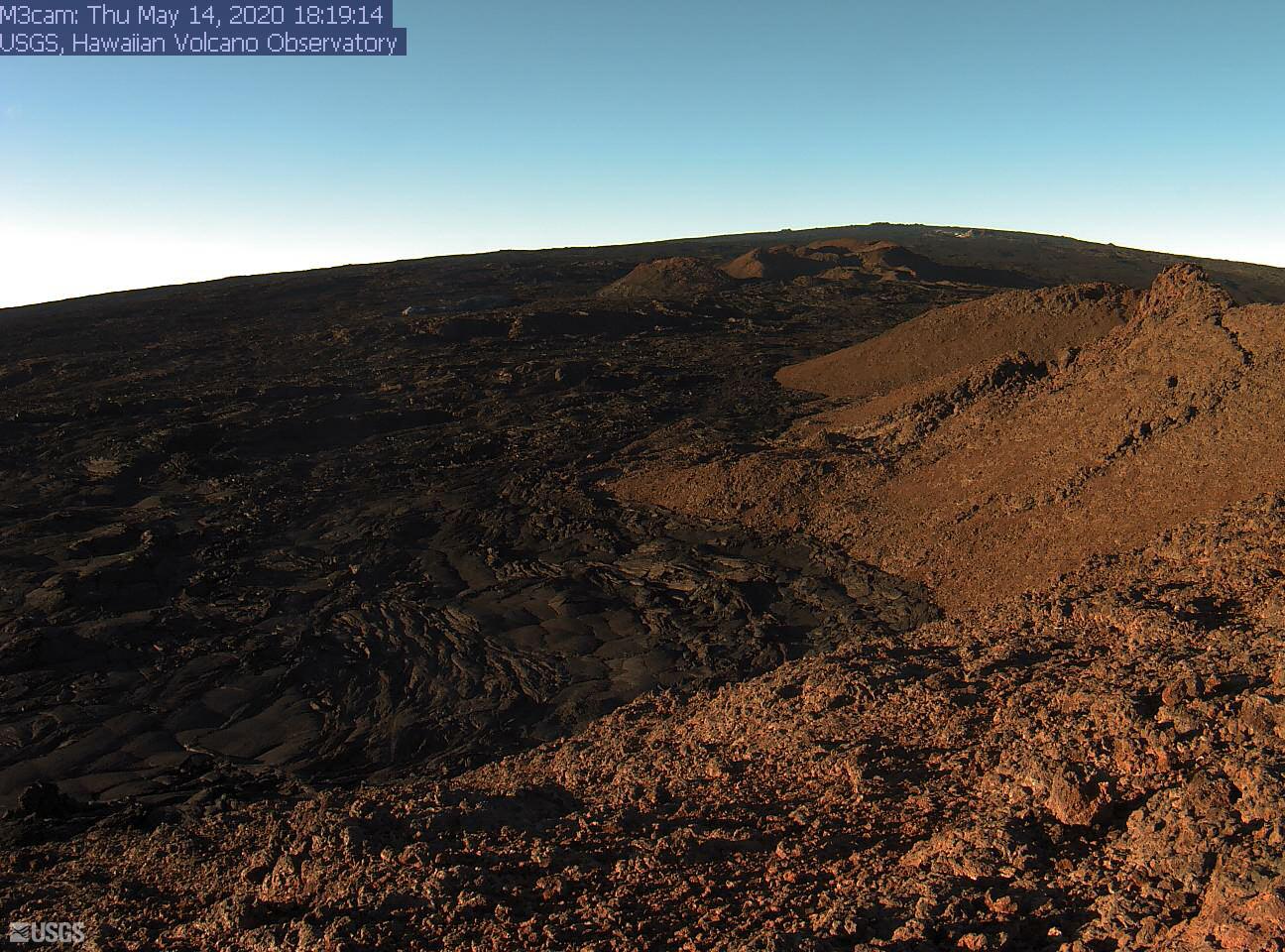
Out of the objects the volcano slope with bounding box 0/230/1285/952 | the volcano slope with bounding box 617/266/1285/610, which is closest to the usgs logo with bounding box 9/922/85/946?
the volcano slope with bounding box 0/230/1285/952

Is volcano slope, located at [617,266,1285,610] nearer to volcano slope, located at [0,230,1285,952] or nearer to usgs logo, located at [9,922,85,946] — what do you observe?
volcano slope, located at [0,230,1285,952]

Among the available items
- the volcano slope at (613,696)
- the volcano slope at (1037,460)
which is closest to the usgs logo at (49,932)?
the volcano slope at (613,696)

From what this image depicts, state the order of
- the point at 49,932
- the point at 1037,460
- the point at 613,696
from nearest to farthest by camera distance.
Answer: the point at 49,932 → the point at 613,696 → the point at 1037,460

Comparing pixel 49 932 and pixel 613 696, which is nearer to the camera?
pixel 49 932

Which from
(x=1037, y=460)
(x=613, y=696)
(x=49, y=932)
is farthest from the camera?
(x=1037, y=460)

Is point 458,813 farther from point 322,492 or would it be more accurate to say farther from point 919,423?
point 322,492

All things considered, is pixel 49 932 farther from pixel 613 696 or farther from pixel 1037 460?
pixel 1037 460

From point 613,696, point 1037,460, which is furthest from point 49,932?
point 1037,460
